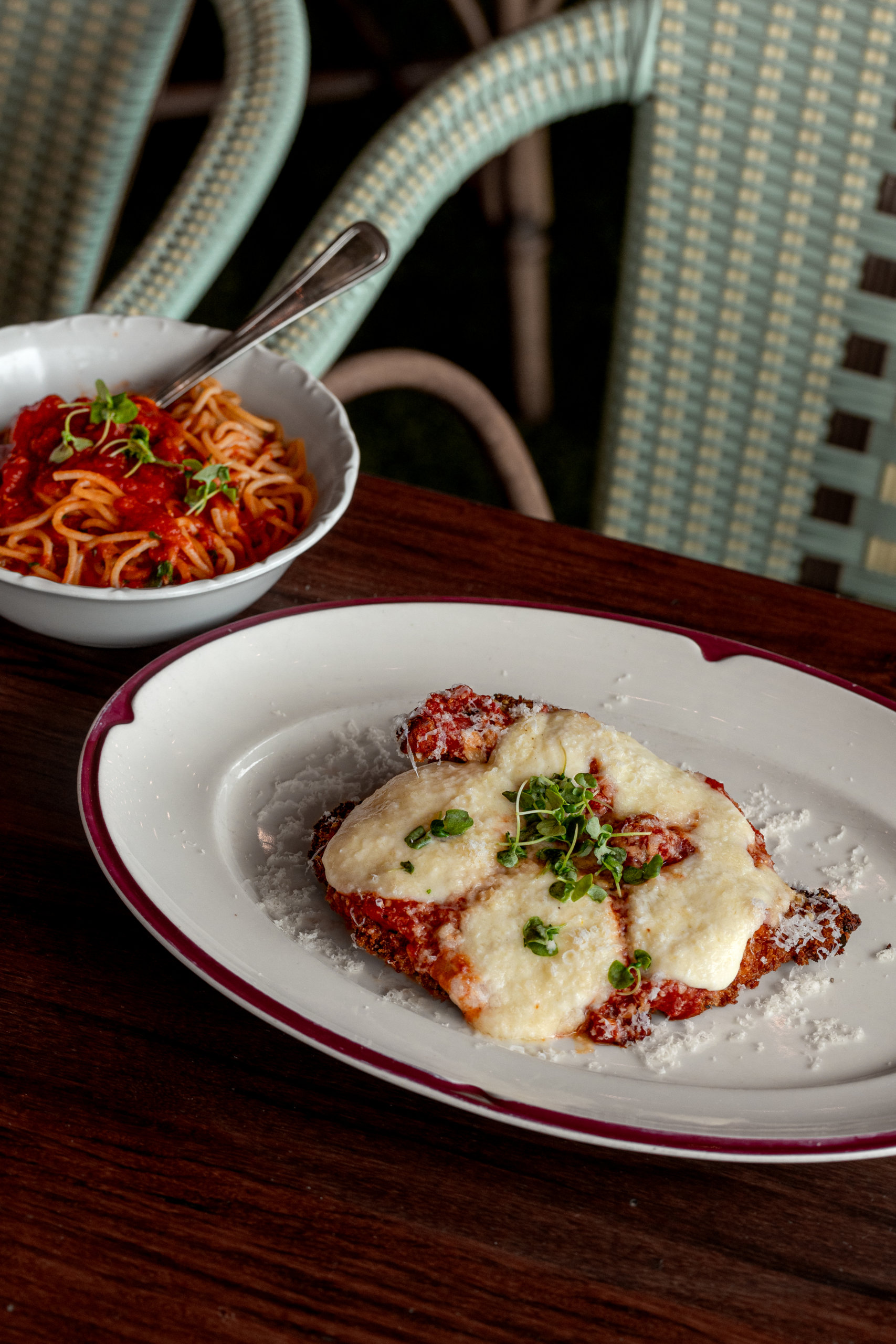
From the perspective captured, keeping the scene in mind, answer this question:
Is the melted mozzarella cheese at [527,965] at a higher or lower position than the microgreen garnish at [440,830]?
lower

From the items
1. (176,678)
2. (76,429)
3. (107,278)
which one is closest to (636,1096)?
(176,678)

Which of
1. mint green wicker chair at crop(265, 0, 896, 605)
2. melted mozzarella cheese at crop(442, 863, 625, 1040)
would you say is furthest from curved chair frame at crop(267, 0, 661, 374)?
melted mozzarella cheese at crop(442, 863, 625, 1040)

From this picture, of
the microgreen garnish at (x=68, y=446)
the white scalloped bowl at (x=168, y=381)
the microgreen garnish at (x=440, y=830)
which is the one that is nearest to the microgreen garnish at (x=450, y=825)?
the microgreen garnish at (x=440, y=830)

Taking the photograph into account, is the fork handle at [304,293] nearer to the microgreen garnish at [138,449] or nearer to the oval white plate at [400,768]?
the microgreen garnish at [138,449]

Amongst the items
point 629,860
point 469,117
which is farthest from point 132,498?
point 469,117

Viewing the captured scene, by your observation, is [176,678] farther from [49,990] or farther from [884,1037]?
[884,1037]

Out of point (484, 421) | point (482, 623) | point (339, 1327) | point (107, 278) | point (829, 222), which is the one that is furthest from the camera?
point (107, 278)

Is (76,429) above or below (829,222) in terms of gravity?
below
